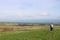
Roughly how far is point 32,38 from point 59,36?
6162mm

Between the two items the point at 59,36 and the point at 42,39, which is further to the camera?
Answer: the point at 59,36

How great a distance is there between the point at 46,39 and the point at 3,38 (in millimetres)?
8845

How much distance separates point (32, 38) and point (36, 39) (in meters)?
1.03

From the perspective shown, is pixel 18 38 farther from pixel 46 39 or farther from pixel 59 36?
pixel 59 36

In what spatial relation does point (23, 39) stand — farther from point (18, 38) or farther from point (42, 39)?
point (42, 39)

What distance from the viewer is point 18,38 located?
3061 cm

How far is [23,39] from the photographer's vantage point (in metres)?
29.9

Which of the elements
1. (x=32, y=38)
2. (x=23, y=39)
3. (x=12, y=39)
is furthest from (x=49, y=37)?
(x=12, y=39)

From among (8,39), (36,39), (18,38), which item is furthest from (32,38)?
(8,39)

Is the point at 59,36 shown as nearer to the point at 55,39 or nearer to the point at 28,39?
the point at 55,39

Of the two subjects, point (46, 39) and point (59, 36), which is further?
point (59, 36)

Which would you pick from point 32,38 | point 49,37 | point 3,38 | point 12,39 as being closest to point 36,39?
point 32,38

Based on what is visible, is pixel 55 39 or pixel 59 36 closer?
pixel 55 39

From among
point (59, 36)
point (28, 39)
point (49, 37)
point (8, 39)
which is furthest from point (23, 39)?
point (59, 36)
